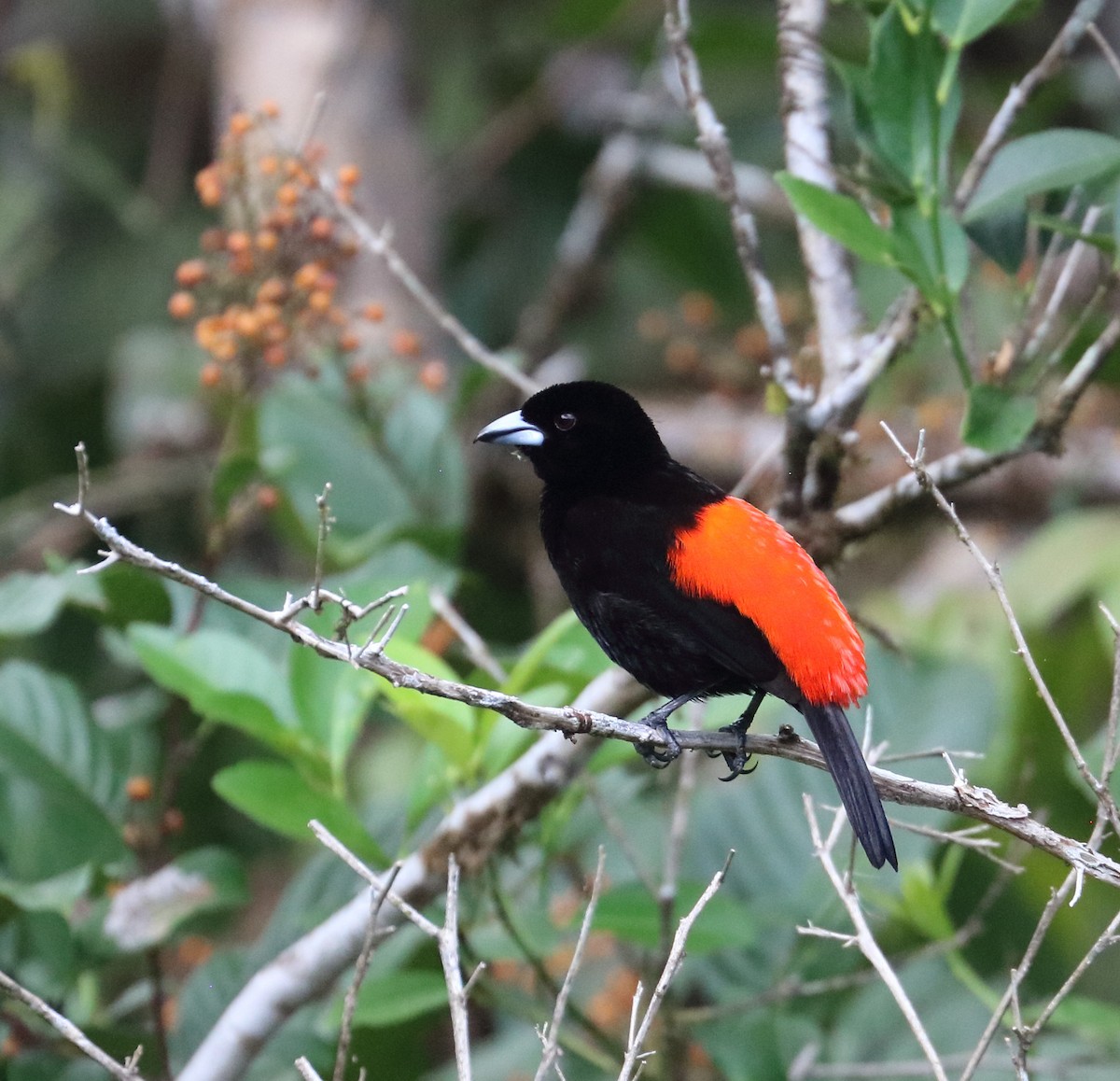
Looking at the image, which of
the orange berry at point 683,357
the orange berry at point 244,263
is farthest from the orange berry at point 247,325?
the orange berry at point 683,357

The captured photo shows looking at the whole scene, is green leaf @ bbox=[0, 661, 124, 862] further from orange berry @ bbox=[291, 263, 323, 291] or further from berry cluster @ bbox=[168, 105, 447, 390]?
orange berry @ bbox=[291, 263, 323, 291]

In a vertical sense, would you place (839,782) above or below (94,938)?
above

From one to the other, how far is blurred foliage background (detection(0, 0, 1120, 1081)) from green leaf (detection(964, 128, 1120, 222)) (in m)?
0.12

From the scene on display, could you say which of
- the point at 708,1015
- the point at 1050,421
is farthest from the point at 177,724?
the point at 1050,421

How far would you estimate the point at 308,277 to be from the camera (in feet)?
10.1

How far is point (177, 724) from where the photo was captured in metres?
3.22

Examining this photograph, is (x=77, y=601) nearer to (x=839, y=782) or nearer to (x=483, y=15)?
(x=839, y=782)

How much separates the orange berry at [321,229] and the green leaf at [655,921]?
5.05ft

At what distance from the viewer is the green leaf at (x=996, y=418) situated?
2.45 metres

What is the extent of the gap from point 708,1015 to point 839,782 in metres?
0.96

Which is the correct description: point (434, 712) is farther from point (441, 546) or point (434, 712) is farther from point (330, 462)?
point (330, 462)

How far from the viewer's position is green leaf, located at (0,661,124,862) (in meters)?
3.04

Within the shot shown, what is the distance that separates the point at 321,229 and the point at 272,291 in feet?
0.60

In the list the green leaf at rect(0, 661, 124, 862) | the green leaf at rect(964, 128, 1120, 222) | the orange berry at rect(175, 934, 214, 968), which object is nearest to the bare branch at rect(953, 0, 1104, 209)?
the green leaf at rect(964, 128, 1120, 222)
